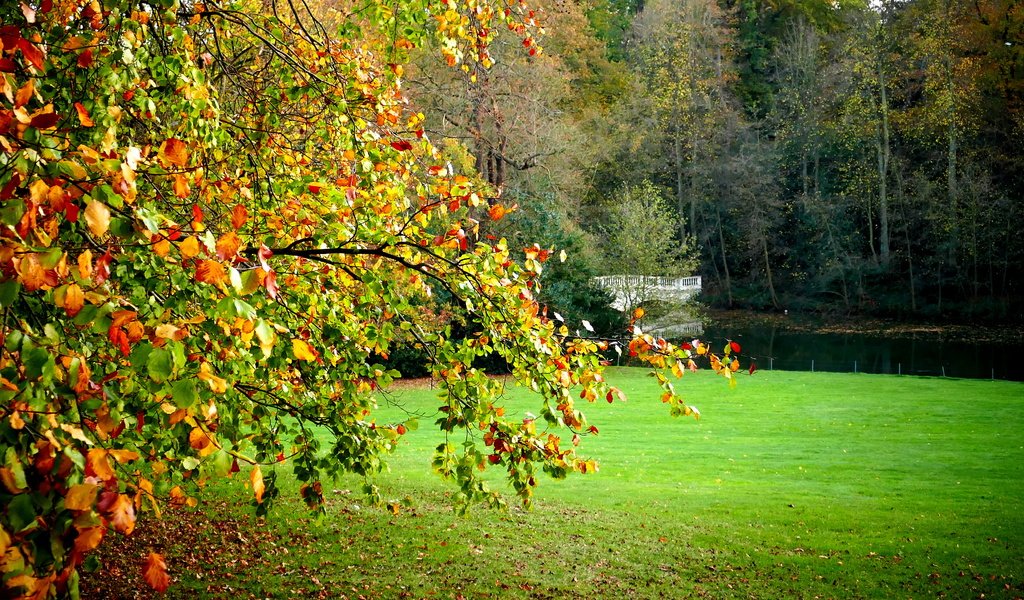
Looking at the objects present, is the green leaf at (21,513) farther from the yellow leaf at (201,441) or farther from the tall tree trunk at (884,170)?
the tall tree trunk at (884,170)

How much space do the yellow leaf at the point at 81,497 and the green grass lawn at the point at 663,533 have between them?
3251mm

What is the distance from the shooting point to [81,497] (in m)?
1.79

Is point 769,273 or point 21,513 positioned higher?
point 769,273

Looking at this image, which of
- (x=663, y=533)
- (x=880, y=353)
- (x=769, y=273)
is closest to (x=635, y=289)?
(x=880, y=353)

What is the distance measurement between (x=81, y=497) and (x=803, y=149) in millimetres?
Result: 48230

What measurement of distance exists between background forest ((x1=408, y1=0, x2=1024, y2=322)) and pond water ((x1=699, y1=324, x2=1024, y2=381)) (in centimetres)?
526

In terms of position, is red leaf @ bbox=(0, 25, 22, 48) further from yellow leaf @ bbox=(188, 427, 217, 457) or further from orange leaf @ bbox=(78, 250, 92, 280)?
yellow leaf @ bbox=(188, 427, 217, 457)

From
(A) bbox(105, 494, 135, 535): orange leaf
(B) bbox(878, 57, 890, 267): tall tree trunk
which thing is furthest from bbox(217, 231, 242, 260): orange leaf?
(B) bbox(878, 57, 890, 267): tall tree trunk

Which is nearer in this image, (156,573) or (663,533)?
(156,573)

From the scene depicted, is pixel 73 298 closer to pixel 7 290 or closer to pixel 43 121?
pixel 7 290

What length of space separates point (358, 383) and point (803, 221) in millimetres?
44294

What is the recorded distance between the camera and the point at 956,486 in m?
11.2

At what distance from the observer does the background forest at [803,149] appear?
36438 millimetres

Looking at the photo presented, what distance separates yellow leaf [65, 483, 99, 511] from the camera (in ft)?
5.81
